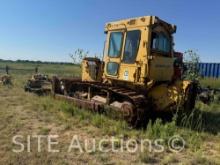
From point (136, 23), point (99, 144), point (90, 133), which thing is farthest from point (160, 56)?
point (99, 144)

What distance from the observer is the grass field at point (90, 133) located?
19.9ft

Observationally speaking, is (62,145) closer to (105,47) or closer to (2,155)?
(2,155)

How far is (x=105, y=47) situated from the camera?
10336 millimetres

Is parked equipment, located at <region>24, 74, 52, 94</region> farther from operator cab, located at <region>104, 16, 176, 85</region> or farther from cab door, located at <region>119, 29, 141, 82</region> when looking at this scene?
cab door, located at <region>119, 29, 141, 82</region>

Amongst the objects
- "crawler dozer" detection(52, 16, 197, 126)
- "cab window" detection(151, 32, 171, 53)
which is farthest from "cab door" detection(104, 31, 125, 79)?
"cab window" detection(151, 32, 171, 53)

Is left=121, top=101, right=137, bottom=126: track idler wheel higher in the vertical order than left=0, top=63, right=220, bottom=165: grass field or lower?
higher

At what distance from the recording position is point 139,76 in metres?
8.97

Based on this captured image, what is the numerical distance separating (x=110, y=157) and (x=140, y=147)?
0.98 m

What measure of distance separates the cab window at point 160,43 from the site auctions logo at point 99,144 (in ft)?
9.69

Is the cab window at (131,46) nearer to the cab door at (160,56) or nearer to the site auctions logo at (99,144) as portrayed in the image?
the cab door at (160,56)

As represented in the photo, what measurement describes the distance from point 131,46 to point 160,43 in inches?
35.5

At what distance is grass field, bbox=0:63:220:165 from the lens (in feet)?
19.9

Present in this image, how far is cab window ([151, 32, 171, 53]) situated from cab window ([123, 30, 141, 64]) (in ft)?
1.51

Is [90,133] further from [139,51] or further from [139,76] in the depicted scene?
[139,51]
